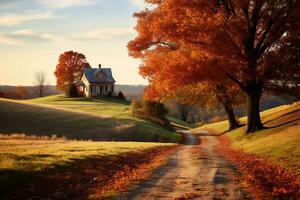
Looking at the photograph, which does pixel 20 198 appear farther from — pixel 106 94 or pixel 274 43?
pixel 106 94

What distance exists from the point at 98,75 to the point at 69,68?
850 inches

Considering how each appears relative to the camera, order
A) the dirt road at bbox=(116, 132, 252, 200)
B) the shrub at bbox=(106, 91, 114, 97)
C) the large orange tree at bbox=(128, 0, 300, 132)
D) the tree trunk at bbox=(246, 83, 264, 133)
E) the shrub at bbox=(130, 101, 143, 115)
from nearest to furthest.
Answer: the dirt road at bbox=(116, 132, 252, 200) → the large orange tree at bbox=(128, 0, 300, 132) → the tree trunk at bbox=(246, 83, 264, 133) → the shrub at bbox=(130, 101, 143, 115) → the shrub at bbox=(106, 91, 114, 97)

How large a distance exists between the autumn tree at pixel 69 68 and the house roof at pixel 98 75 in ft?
47.6

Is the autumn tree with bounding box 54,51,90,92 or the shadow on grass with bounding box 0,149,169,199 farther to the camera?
the autumn tree with bounding box 54,51,90,92

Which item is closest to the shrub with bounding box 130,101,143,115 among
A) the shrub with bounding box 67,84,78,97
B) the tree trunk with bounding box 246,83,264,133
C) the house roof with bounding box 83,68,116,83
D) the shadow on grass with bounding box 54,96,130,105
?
the shadow on grass with bounding box 54,96,130,105

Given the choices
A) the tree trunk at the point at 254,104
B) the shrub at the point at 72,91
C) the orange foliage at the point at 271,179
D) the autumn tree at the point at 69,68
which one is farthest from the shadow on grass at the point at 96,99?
the orange foliage at the point at 271,179

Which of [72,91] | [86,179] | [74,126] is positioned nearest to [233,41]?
[86,179]

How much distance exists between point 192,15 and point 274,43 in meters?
7.55

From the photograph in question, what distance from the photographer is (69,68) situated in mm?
147500

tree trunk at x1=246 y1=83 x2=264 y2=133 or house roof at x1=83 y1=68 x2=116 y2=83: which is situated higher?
house roof at x1=83 y1=68 x2=116 y2=83

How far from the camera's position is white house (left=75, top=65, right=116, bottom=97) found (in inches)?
5098

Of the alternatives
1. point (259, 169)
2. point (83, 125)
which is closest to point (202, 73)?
point (259, 169)

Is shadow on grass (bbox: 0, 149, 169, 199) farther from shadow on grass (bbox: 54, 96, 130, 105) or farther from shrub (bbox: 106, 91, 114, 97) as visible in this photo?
shrub (bbox: 106, 91, 114, 97)

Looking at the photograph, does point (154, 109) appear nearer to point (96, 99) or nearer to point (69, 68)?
point (96, 99)
